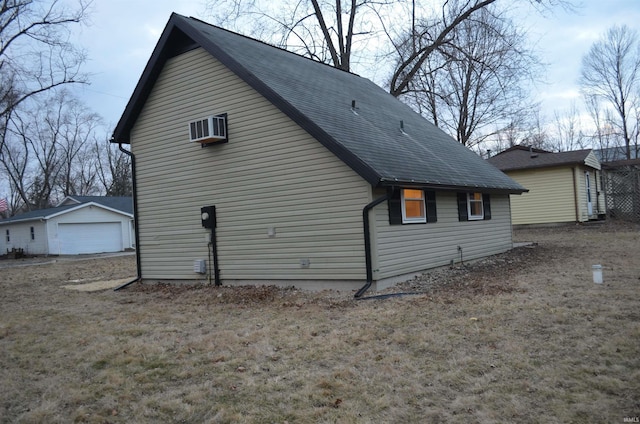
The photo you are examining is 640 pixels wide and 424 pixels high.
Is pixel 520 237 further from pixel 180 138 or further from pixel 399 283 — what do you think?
pixel 180 138

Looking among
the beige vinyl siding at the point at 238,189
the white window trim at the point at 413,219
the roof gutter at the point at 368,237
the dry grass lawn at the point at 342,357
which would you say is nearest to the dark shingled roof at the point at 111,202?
the beige vinyl siding at the point at 238,189

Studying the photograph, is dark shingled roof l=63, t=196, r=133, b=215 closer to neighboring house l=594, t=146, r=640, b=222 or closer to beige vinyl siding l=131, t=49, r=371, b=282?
beige vinyl siding l=131, t=49, r=371, b=282

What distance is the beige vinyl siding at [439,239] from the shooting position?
9602 millimetres

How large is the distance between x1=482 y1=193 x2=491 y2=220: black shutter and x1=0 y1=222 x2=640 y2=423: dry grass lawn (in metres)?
4.75

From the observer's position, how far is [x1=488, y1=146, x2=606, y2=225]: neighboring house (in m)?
23.8

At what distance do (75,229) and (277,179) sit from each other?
25.1 m

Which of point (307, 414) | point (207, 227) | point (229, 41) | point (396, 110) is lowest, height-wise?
point (307, 414)

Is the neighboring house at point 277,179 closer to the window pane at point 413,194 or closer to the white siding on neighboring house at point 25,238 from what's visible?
the window pane at point 413,194

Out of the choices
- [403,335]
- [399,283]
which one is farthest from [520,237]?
[403,335]

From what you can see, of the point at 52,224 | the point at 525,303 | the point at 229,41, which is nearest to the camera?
the point at 525,303

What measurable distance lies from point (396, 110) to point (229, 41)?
613 cm

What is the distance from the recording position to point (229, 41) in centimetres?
1257

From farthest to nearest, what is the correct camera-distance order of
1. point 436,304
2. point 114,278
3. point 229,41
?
point 114,278
point 229,41
point 436,304

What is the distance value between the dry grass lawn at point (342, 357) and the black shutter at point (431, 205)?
→ 6.62 feet
